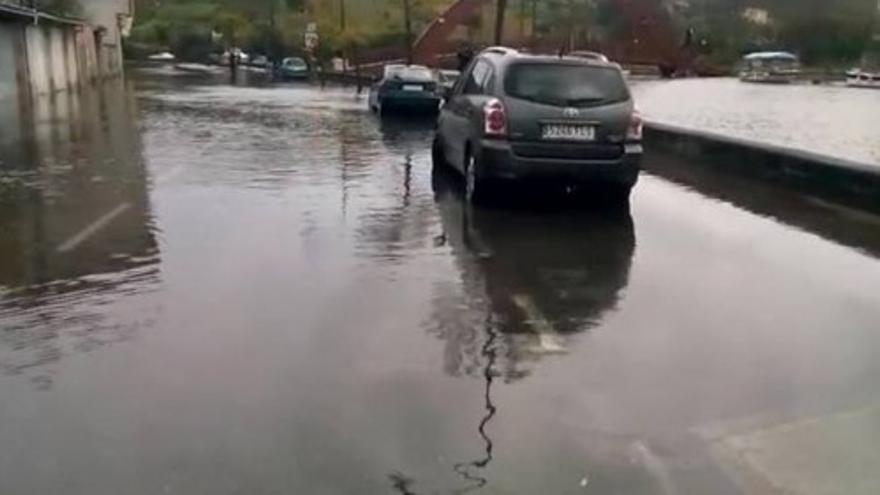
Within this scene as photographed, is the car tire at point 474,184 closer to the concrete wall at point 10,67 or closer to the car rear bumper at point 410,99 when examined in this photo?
the car rear bumper at point 410,99

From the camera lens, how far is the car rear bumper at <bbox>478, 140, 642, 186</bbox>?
9789 millimetres

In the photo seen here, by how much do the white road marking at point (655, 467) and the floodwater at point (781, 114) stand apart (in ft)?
44.2

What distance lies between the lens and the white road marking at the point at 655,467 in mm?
3877

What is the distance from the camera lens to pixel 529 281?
23.8 ft

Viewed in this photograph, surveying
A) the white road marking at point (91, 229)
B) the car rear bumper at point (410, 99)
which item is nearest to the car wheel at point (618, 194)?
the white road marking at point (91, 229)

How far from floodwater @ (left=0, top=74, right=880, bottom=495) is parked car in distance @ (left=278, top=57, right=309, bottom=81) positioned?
162 feet

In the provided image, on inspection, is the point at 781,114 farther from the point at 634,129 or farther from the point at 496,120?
the point at 496,120

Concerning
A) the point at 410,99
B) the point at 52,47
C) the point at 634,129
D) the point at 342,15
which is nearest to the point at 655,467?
the point at 634,129

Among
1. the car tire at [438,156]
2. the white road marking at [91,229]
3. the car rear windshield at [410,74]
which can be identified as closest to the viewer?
the white road marking at [91,229]

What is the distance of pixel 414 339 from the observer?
571 cm

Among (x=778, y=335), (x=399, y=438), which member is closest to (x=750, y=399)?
(x=778, y=335)

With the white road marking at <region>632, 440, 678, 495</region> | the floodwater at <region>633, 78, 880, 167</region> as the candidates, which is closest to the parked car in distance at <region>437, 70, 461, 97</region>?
the floodwater at <region>633, 78, 880, 167</region>

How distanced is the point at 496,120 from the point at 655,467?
6.26m

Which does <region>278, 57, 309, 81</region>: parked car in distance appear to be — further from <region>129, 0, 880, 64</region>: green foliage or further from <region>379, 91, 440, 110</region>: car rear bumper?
<region>379, 91, 440, 110</region>: car rear bumper
